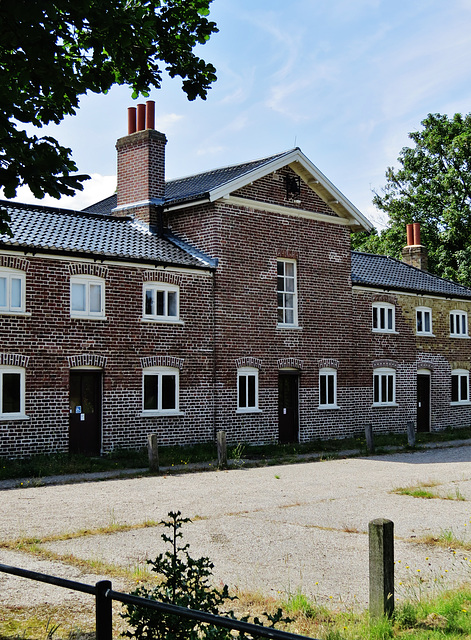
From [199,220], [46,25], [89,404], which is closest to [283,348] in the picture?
[199,220]

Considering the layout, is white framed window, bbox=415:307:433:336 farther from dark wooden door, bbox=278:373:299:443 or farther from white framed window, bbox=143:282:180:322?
white framed window, bbox=143:282:180:322

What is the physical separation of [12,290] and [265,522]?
32.5 feet

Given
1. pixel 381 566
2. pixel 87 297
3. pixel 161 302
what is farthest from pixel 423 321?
pixel 381 566

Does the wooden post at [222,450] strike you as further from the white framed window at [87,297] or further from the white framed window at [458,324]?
the white framed window at [458,324]

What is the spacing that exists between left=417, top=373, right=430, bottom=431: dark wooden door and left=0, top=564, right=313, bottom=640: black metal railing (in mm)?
27453

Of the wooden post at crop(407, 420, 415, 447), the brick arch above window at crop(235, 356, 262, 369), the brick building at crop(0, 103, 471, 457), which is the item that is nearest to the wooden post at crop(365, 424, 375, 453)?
the wooden post at crop(407, 420, 415, 447)

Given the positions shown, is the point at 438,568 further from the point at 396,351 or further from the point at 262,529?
the point at 396,351

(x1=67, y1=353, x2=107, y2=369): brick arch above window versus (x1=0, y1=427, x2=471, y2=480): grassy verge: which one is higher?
(x1=67, y1=353, x2=107, y2=369): brick arch above window

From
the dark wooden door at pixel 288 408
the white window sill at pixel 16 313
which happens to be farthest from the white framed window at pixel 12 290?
the dark wooden door at pixel 288 408

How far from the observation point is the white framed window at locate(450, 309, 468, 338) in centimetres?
3231

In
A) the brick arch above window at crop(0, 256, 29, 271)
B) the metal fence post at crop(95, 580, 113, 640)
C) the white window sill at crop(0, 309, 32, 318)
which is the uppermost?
the brick arch above window at crop(0, 256, 29, 271)

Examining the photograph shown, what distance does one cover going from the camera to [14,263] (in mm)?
18250

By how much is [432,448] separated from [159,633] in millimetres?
20418

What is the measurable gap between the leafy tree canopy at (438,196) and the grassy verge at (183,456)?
18.8 m
